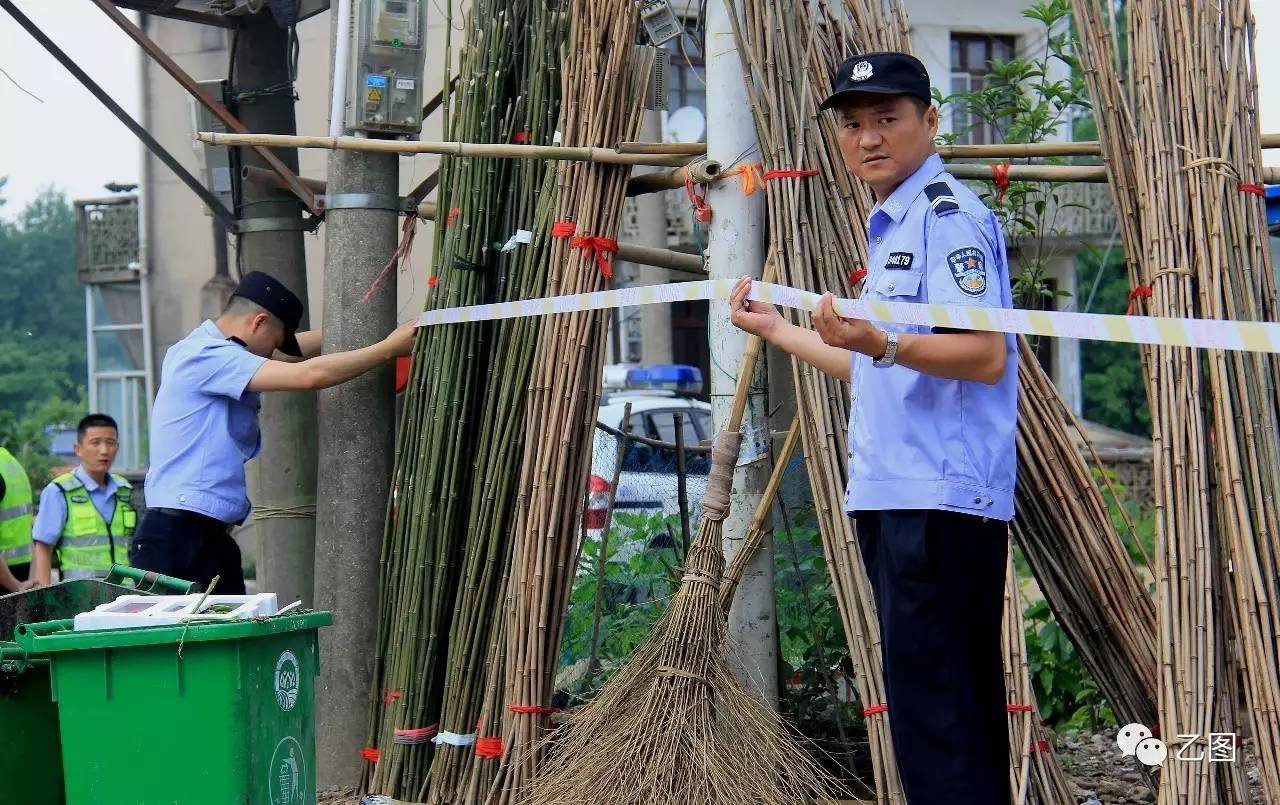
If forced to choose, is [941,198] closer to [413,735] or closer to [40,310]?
[413,735]

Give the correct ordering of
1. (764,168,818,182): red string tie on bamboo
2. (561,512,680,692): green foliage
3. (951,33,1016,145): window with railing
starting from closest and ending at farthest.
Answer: (764,168,818,182): red string tie on bamboo
(561,512,680,692): green foliage
(951,33,1016,145): window with railing

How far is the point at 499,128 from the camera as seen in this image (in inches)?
184

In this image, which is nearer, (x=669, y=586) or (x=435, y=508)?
(x=435, y=508)

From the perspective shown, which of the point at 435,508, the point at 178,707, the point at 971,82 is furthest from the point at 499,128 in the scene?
the point at 971,82

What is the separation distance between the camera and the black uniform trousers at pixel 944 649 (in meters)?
2.79

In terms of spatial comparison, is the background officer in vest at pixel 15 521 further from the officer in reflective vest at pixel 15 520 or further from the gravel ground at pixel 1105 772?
the gravel ground at pixel 1105 772

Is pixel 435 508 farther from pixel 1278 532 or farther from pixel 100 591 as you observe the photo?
pixel 1278 532

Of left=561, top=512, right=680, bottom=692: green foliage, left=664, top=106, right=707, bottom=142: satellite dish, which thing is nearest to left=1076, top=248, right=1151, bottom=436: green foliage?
left=664, top=106, right=707, bottom=142: satellite dish

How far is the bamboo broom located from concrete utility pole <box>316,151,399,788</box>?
3.76 ft

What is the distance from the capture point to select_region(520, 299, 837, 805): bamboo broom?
3.62 meters

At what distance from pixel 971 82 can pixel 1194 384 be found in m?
18.9

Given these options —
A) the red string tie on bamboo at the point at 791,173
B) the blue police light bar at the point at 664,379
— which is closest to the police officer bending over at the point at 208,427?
the red string tie on bamboo at the point at 791,173

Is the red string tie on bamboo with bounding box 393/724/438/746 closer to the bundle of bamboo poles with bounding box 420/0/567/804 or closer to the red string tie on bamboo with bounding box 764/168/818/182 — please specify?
the bundle of bamboo poles with bounding box 420/0/567/804

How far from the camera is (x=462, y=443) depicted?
14.9ft
